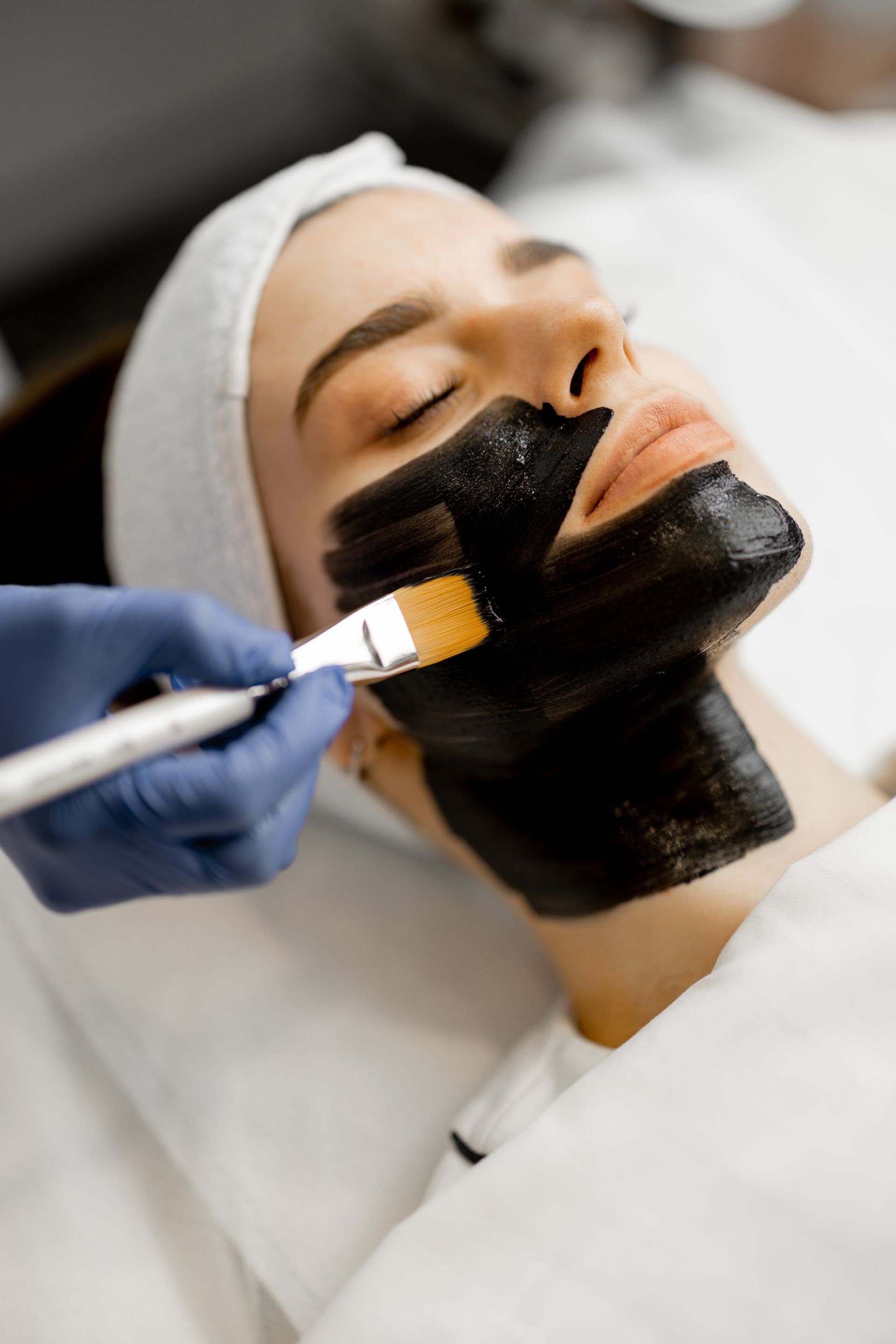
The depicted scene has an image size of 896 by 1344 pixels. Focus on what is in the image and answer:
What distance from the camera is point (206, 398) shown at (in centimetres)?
100

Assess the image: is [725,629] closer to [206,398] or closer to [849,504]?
[206,398]

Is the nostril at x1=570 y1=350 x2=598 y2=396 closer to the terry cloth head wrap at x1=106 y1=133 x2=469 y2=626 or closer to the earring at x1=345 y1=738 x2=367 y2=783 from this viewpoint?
the terry cloth head wrap at x1=106 y1=133 x2=469 y2=626

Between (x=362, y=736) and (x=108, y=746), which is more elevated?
(x=108, y=746)

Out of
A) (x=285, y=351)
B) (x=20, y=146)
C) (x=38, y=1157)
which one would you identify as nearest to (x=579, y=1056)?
(x=38, y=1157)

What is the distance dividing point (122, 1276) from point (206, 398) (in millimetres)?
925

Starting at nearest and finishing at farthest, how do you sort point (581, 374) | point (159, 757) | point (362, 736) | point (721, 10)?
point (159, 757)
point (581, 374)
point (362, 736)
point (721, 10)

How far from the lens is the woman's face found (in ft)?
2.64

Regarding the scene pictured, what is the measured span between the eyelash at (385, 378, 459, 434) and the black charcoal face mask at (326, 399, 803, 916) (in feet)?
0.15

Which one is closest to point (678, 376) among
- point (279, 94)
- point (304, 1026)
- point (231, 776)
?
point (231, 776)

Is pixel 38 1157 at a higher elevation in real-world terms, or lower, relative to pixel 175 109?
lower

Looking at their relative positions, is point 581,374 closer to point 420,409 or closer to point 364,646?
point 420,409

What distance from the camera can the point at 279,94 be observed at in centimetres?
212

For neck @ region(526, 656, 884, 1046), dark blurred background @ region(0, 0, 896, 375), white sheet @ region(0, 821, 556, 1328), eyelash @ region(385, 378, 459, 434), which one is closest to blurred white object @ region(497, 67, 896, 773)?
dark blurred background @ region(0, 0, 896, 375)

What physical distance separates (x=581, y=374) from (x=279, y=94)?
1.75m
